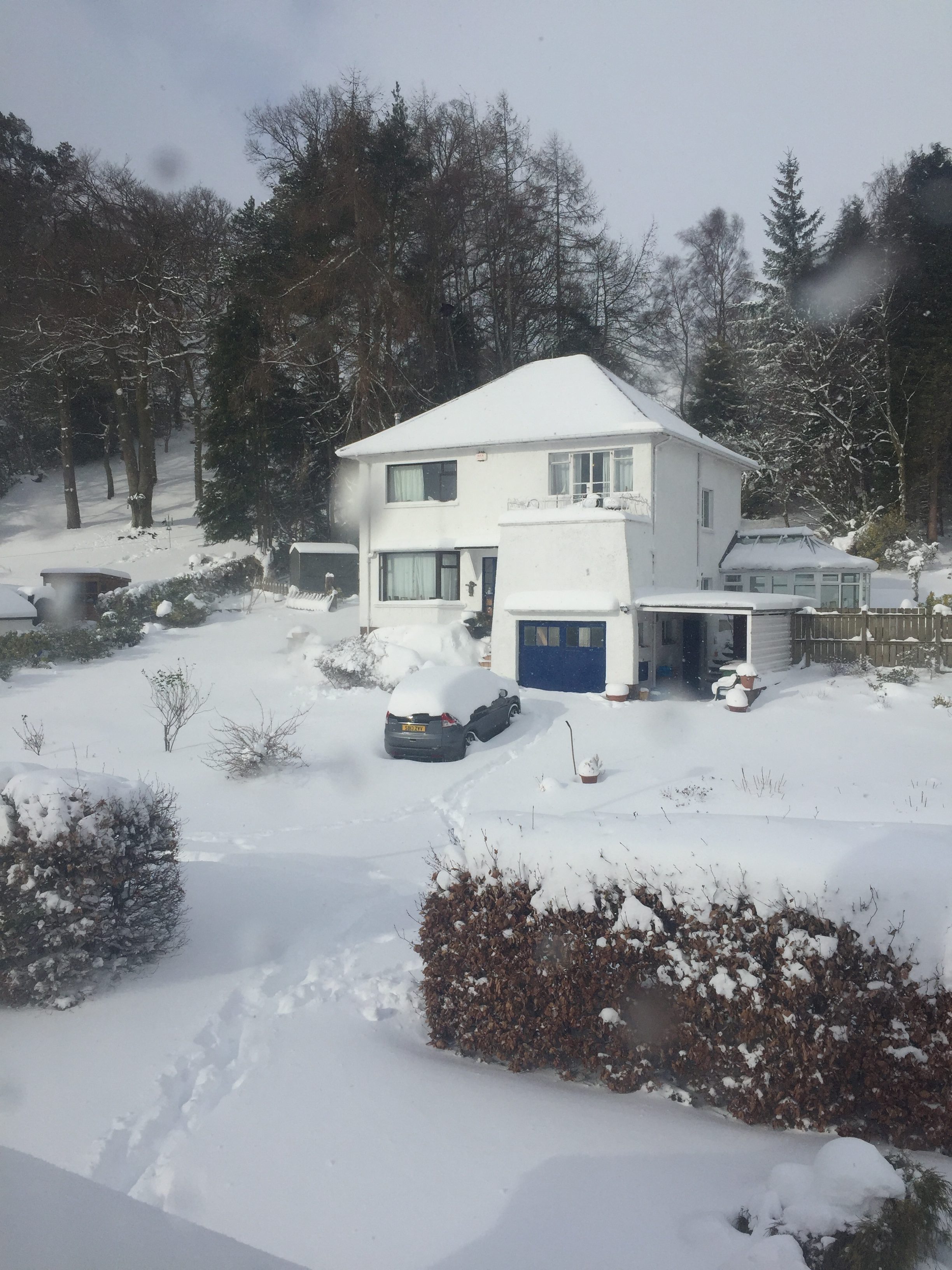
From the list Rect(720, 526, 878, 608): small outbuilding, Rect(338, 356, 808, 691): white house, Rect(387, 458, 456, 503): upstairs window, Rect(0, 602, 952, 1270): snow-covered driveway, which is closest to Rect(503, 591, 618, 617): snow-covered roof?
Rect(338, 356, 808, 691): white house

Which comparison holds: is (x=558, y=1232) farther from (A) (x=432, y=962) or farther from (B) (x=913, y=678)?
(B) (x=913, y=678)

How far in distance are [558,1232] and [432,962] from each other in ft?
6.35

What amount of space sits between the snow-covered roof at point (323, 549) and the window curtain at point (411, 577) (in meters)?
5.78

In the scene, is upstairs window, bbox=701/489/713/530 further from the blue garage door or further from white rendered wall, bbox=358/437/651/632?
the blue garage door

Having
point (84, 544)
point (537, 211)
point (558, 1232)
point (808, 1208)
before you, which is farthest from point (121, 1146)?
point (537, 211)

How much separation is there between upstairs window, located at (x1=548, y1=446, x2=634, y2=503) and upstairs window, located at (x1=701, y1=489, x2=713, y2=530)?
387 centimetres

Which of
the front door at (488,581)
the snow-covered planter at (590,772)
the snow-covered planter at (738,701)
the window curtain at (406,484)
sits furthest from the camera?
the window curtain at (406,484)

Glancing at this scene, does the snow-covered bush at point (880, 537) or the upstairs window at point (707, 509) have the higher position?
the upstairs window at point (707, 509)

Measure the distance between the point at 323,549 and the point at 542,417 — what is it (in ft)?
36.4

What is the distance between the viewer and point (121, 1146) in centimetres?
458

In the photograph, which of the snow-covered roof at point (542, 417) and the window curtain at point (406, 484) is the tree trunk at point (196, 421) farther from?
the window curtain at point (406, 484)

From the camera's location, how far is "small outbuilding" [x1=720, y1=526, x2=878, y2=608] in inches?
1038

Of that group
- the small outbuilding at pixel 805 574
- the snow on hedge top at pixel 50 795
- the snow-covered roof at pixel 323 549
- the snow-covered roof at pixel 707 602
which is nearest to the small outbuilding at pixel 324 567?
the snow-covered roof at pixel 323 549

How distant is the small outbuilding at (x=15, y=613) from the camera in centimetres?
2139
